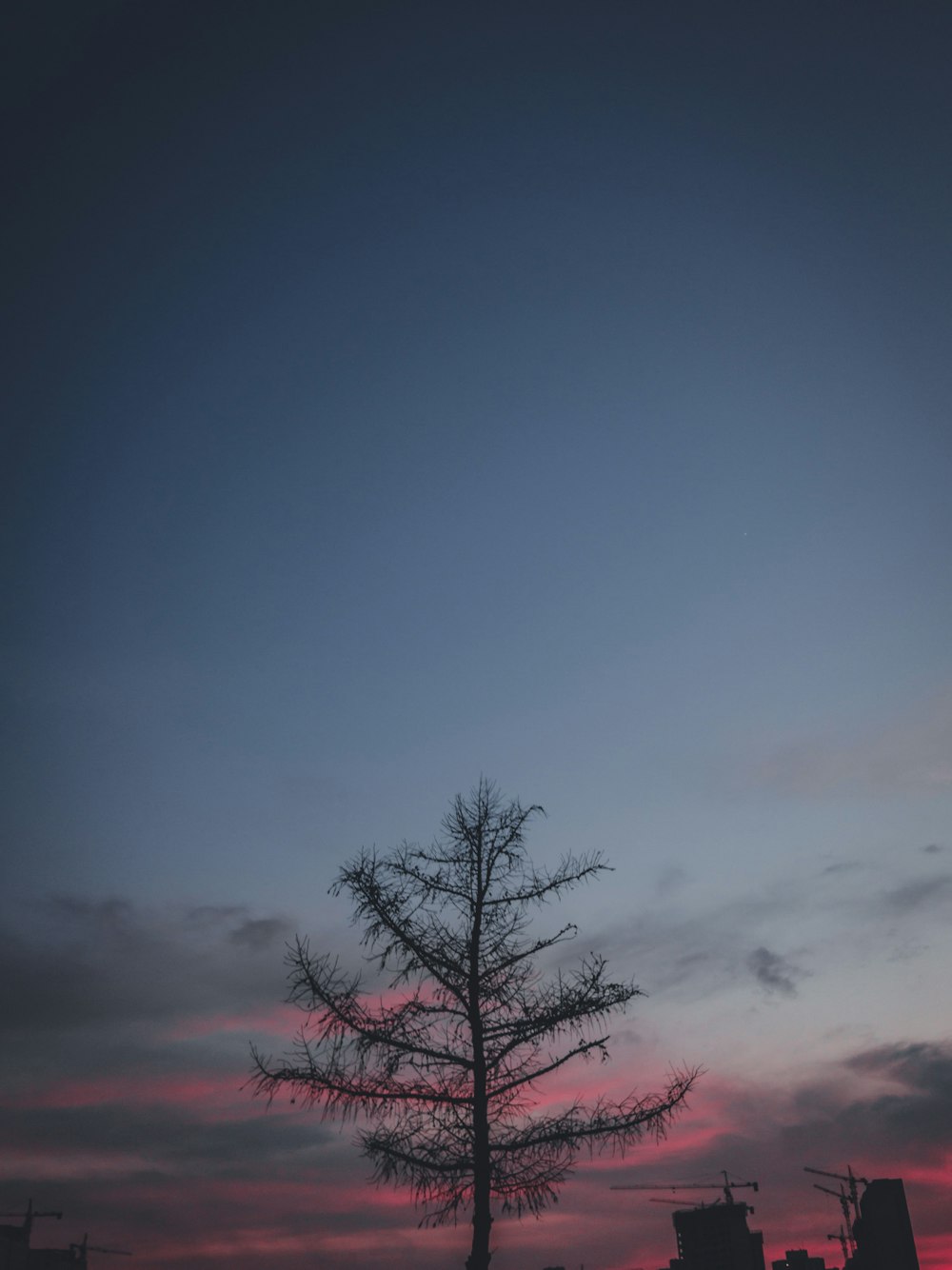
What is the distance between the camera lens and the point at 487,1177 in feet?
31.5

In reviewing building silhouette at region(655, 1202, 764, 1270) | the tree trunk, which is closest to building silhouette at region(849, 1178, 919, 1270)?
the tree trunk

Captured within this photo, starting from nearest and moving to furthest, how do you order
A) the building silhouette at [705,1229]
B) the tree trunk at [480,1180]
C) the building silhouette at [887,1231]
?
the tree trunk at [480,1180] < the building silhouette at [887,1231] < the building silhouette at [705,1229]

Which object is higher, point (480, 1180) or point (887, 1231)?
point (480, 1180)

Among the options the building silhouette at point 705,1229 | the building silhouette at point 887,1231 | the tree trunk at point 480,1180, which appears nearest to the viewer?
the tree trunk at point 480,1180

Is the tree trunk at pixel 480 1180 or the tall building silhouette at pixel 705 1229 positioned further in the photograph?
the tall building silhouette at pixel 705 1229

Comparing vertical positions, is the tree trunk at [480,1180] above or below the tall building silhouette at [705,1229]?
above

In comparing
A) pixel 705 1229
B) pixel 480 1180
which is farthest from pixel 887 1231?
pixel 705 1229

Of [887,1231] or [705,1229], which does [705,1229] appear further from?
[887,1231]

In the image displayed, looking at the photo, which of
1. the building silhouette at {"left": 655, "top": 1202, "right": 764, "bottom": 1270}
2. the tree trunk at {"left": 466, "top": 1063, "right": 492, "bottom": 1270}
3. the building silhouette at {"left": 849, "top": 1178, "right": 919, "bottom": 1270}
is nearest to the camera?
the tree trunk at {"left": 466, "top": 1063, "right": 492, "bottom": 1270}

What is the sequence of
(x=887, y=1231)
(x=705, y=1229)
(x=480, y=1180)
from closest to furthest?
1. (x=480, y=1180)
2. (x=887, y=1231)
3. (x=705, y=1229)

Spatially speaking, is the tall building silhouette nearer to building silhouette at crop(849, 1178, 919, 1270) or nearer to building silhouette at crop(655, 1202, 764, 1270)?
building silhouette at crop(655, 1202, 764, 1270)

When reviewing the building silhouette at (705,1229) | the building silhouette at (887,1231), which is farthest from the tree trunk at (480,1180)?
the building silhouette at (705,1229)

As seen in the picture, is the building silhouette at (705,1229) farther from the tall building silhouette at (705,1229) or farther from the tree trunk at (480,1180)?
the tree trunk at (480,1180)

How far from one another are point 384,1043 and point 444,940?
1245mm
